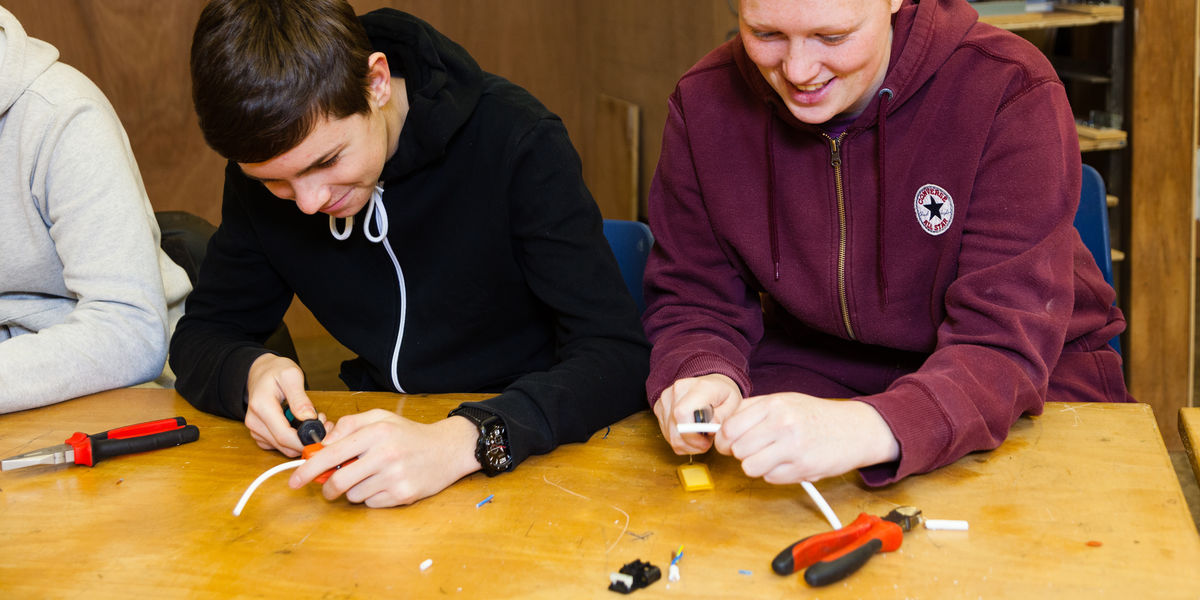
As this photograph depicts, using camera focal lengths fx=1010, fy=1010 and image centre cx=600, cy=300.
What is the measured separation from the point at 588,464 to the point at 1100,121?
222 cm

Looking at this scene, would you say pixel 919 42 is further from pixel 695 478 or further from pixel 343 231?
pixel 343 231

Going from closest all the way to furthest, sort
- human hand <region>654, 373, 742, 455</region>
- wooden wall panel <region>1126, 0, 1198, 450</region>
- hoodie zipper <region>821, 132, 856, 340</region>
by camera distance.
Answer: human hand <region>654, 373, 742, 455</region>
hoodie zipper <region>821, 132, 856, 340</region>
wooden wall panel <region>1126, 0, 1198, 450</region>

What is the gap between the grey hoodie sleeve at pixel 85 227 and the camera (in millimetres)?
1557

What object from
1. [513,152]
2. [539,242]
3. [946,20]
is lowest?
[539,242]

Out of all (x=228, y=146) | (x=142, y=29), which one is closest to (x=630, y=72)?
(x=142, y=29)

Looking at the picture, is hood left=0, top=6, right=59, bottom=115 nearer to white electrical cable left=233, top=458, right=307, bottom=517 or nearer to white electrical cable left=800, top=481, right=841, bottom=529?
white electrical cable left=233, top=458, right=307, bottom=517

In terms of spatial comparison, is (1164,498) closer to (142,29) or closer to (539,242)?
(539,242)

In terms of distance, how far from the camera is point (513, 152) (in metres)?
1.45

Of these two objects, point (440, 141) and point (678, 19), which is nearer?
point (440, 141)

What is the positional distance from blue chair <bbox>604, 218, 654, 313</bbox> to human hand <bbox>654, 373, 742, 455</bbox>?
1.90 feet

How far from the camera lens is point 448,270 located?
5.09 ft

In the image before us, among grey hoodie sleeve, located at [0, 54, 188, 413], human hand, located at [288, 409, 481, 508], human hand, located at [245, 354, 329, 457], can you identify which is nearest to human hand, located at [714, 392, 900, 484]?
human hand, located at [288, 409, 481, 508]

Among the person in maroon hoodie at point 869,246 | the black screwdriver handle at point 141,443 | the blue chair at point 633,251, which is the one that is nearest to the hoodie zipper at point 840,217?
the person in maroon hoodie at point 869,246

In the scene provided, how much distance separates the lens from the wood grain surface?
3.03ft
